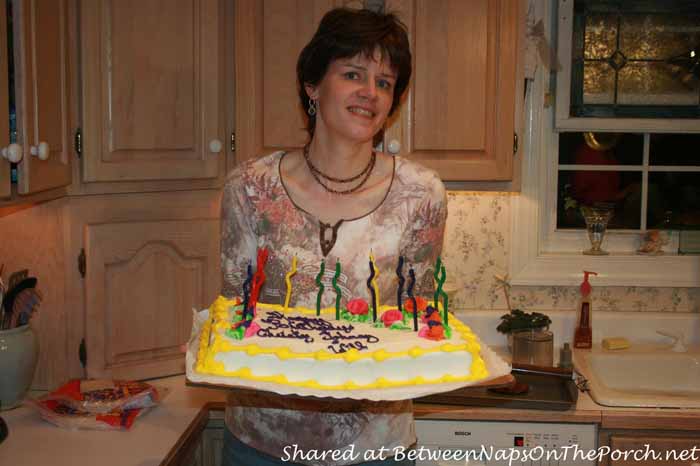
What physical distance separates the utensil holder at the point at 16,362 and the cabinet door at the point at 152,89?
1.44 feet

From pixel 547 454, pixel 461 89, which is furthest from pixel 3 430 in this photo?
pixel 461 89

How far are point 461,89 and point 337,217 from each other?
2.64ft

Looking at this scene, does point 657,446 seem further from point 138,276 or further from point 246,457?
point 138,276

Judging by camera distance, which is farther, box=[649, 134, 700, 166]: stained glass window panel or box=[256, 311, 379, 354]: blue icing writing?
box=[649, 134, 700, 166]: stained glass window panel

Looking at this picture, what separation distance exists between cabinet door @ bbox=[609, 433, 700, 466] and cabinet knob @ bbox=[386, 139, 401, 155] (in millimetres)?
961

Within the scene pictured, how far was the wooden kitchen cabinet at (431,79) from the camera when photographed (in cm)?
237

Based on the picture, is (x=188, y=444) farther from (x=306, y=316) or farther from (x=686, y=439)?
(x=686, y=439)

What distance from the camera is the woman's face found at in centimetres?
174

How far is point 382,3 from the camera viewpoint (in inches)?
94.5

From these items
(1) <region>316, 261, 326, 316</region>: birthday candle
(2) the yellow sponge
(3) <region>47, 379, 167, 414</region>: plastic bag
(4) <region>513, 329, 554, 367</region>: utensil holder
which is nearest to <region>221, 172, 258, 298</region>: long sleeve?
(1) <region>316, 261, 326, 316</region>: birthday candle

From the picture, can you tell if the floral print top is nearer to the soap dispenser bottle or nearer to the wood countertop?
the wood countertop

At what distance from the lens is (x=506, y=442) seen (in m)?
2.26

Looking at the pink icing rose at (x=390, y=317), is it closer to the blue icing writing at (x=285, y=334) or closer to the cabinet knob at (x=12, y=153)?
the blue icing writing at (x=285, y=334)

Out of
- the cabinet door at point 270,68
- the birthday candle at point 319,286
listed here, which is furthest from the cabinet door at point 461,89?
the birthday candle at point 319,286
